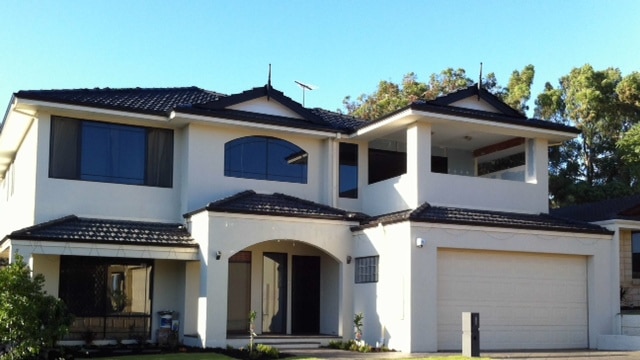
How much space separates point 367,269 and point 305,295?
2.88 m

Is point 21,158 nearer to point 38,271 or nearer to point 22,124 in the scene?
point 22,124

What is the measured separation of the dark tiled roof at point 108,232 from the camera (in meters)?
19.9

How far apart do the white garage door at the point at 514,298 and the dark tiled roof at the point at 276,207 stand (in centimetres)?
347

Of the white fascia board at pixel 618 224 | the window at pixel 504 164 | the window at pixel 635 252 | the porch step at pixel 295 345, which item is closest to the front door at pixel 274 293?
the porch step at pixel 295 345

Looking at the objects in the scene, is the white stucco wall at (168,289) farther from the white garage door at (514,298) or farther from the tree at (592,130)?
the tree at (592,130)

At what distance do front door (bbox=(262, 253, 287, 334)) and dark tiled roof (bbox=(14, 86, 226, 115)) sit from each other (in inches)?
206

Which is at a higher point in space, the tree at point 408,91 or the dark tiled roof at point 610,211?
the tree at point 408,91

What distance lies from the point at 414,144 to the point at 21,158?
12008mm

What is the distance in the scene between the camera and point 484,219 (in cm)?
2162

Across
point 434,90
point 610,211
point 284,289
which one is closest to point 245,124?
point 284,289

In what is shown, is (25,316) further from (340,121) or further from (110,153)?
(340,121)

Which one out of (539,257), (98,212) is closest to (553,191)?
(539,257)

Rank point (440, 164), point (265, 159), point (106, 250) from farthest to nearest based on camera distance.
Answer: point (440, 164) < point (265, 159) < point (106, 250)

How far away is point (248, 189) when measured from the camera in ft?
76.8
